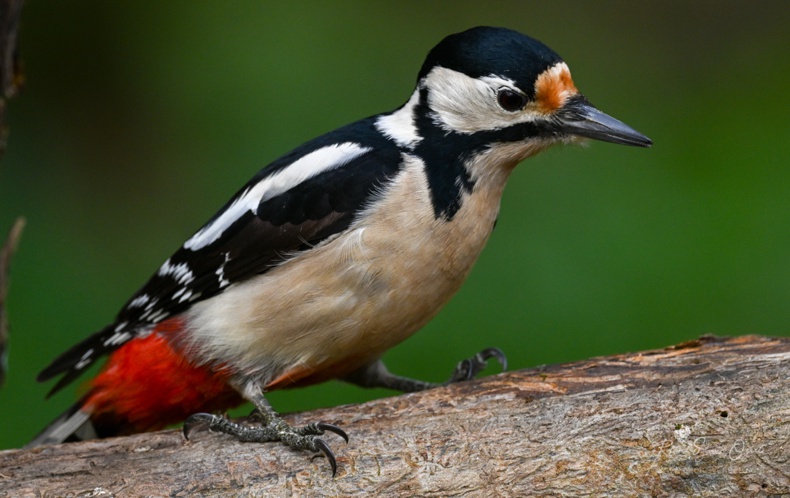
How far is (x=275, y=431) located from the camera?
3207 mm

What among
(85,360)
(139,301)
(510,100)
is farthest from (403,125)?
(85,360)

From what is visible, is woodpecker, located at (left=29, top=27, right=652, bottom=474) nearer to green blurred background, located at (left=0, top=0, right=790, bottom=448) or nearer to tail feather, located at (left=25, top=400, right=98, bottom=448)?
tail feather, located at (left=25, top=400, right=98, bottom=448)

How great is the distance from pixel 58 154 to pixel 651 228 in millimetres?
3851

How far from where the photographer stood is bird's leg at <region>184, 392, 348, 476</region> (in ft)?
10.2

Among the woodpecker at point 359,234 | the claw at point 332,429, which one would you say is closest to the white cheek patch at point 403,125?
the woodpecker at point 359,234

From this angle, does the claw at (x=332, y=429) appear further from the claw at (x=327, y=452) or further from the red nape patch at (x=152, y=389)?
the red nape patch at (x=152, y=389)

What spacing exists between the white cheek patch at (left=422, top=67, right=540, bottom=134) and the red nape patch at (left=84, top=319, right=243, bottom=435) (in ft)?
3.80

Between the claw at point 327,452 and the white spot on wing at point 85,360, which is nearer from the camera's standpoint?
the claw at point 327,452

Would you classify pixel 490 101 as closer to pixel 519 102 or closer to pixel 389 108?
pixel 519 102

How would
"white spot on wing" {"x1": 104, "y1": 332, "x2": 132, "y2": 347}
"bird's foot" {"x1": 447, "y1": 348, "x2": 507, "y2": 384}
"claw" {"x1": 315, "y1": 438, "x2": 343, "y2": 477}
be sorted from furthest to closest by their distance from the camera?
"bird's foot" {"x1": 447, "y1": 348, "x2": 507, "y2": 384}
"white spot on wing" {"x1": 104, "y1": 332, "x2": 132, "y2": 347}
"claw" {"x1": 315, "y1": 438, "x2": 343, "y2": 477}

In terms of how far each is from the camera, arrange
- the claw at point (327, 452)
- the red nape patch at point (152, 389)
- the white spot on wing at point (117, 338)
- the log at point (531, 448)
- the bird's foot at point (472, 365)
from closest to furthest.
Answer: the log at point (531, 448), the claw at point (327, 452), the red nape patch at point (152, 389), the white spot on wing at point (117, 338), the bird's foot at point (472, 365)

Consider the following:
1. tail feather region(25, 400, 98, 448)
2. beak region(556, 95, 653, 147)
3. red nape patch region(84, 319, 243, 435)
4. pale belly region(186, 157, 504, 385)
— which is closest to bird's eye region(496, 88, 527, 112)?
beak region(556, 95, 653, 147)

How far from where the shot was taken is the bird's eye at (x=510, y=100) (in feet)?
10.7

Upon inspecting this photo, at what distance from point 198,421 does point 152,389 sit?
0.37 metres
